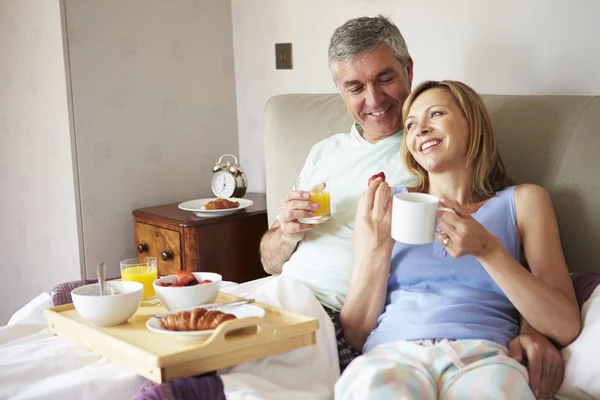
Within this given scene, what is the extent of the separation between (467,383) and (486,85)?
3.92 ft

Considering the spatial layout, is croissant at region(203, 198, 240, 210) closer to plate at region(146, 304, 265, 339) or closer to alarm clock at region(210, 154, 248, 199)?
alarm clock at region(210, 154, 248, 199)

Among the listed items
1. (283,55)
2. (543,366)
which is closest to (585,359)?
(543,366)

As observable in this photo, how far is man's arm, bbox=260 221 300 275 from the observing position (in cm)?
207

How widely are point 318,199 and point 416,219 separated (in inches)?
20.7

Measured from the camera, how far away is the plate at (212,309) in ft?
4.66

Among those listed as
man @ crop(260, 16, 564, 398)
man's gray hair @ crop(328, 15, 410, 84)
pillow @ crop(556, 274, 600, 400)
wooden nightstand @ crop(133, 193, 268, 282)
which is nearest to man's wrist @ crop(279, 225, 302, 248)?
man @ crop(260, 16, 564, 398)

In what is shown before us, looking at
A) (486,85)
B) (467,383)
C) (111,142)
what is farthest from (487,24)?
(111,142)

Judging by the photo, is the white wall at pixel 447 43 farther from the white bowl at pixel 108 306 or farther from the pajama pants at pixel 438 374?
the white bowl at pixel 108 306

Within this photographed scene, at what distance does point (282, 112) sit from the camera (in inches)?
95.0

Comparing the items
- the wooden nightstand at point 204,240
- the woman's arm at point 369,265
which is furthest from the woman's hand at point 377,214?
the wooden nightstand at point 204,240

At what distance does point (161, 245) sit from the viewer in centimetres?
273

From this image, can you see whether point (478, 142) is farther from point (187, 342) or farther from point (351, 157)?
point (187, 342)

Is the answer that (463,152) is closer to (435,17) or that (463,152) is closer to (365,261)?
(365,261)

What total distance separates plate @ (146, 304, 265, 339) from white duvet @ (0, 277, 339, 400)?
91mm
